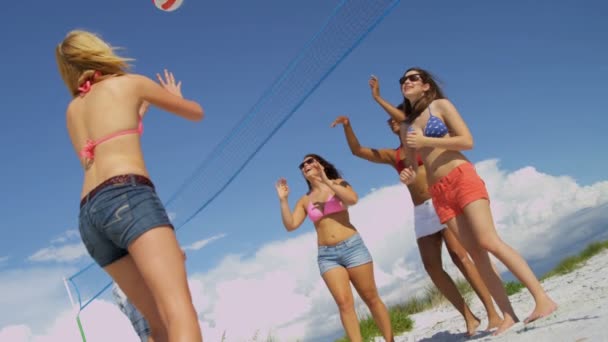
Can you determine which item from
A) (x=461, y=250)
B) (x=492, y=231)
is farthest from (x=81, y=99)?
(x=461, y=250)

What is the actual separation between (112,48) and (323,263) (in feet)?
9.99

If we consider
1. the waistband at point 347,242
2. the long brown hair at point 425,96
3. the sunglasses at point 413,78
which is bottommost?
the waistband at point 347,242

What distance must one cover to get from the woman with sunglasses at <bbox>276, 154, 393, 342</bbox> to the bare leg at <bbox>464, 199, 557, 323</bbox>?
4.41 ft

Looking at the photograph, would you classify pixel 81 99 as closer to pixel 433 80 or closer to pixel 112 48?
pixel 112 48

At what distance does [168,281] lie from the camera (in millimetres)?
2137

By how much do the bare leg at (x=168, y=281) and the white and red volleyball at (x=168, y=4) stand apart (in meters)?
3.51

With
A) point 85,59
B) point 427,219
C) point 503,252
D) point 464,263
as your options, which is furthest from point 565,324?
point 85,59

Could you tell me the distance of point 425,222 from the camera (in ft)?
16.8

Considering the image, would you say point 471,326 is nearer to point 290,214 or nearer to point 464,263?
point 464,263

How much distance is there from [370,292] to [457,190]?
150 centimetres

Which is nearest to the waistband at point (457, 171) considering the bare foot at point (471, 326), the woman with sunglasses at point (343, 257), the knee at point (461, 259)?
the knee at point (461, 259)

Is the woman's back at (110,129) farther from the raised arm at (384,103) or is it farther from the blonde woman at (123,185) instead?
the raised arm at (384,103)

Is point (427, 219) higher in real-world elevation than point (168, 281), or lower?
higher

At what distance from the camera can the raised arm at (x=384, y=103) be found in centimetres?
508
